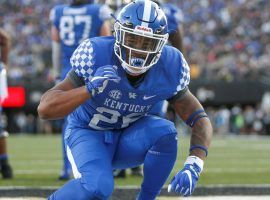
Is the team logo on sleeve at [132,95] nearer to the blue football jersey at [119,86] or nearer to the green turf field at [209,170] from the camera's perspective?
the blue football jersey at [119,86]

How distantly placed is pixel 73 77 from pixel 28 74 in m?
17.5

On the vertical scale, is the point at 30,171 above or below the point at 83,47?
below

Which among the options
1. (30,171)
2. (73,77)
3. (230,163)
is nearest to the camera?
(73,77)

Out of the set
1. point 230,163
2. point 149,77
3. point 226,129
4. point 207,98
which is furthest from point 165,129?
point 226,129

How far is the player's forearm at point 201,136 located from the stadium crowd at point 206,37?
16485mm

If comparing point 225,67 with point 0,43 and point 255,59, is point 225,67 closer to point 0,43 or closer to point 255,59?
point 255,59

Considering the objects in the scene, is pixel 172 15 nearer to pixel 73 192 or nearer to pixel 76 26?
pixel 76 26

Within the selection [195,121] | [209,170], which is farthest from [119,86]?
[209,170]

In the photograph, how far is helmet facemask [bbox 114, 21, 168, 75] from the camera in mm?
3332

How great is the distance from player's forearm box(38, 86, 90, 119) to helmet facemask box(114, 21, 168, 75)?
0.29 meters

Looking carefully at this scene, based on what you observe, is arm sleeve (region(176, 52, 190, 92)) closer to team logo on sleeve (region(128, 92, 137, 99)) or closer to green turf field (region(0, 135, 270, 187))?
team logo on sleeve (region(128, 92, 137, 99))

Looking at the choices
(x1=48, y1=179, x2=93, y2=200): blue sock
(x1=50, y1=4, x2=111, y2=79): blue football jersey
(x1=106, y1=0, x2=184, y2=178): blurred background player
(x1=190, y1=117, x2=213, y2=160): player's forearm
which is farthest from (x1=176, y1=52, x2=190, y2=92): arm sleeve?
(x1=50, y1=4, x2=111, y2=79): blue football jersey

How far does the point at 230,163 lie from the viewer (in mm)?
8359

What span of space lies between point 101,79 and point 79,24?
3046 mm
